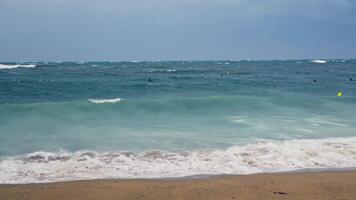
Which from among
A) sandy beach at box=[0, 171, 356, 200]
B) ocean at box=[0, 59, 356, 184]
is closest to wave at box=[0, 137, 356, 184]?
ocean at box=[0, 59, 356, 184]

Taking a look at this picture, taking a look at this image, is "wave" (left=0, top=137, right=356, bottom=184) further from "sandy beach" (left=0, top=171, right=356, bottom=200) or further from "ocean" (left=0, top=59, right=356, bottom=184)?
"sandy beach" (left=0, top=171, right=356, bottom=200)

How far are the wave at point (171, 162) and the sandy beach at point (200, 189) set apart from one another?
51 cm

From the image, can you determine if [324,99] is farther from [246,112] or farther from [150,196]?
[150,196]

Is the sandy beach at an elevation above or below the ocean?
above

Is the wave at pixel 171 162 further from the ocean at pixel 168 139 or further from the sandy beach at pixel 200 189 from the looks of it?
the sandy beach at pixel 200 189

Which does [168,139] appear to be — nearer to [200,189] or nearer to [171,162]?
[171,162]

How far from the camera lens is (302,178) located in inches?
252

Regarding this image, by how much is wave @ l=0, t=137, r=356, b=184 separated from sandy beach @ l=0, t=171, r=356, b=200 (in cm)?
51

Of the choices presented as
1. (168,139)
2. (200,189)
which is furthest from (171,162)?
(168,139)

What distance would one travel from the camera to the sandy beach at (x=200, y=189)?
211 inches

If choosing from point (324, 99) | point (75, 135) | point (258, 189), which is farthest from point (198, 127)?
point (324, 99)

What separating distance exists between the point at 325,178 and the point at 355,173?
2.59 feet

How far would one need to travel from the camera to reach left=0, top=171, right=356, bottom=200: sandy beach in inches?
211

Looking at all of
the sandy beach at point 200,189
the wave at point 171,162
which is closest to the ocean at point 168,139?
the wave at point 171,162
